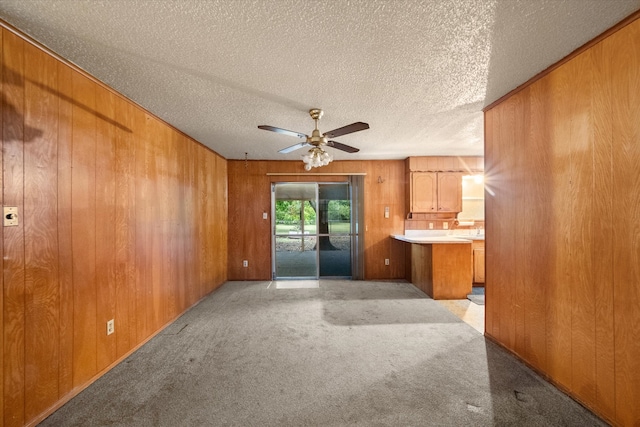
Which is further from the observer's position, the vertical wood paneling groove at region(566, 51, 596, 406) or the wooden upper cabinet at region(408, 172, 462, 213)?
the wooden upper cabinet at region(408, 172, 462, 213)

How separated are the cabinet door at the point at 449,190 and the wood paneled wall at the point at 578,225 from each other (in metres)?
2.52

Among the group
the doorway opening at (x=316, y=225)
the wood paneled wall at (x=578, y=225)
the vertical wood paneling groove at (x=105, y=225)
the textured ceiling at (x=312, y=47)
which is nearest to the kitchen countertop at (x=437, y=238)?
the doorway opening at (x=316, y=225)

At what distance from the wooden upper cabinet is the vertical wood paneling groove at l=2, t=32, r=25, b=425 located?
16.5 feet

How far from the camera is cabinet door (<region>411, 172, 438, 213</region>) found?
16.4 feet

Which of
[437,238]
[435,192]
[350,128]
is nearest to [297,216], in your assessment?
[435,192]

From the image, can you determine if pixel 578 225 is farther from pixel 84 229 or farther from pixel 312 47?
pixel 84 229

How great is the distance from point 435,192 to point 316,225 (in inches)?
96.9

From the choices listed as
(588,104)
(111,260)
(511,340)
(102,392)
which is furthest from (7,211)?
(511,340)

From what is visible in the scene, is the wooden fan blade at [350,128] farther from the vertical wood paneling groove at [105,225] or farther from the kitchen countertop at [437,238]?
the kitchen countertop at [437,238]

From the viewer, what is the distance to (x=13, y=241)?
149cm

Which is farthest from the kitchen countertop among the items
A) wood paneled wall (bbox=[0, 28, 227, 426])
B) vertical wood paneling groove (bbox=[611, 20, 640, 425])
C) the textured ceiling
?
wood paneled wall (bbox=[0, 28, 227, 426])

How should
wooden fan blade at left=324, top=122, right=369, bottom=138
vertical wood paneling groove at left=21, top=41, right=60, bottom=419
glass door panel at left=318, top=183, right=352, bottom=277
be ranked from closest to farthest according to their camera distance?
vertical wood paneling groove at left=21, top=41, right=60, bottom=419 < wooden fan blade at left=324, top=122, right=369, bottom=138 < glass door panel at left=318, top=183, right=352, bottom=277

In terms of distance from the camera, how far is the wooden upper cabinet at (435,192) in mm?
4984

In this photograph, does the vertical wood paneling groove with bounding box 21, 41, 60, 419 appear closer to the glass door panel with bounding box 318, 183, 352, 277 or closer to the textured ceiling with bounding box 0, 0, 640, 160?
the textured ceiling with bounding box 0, 0, 640, 160
